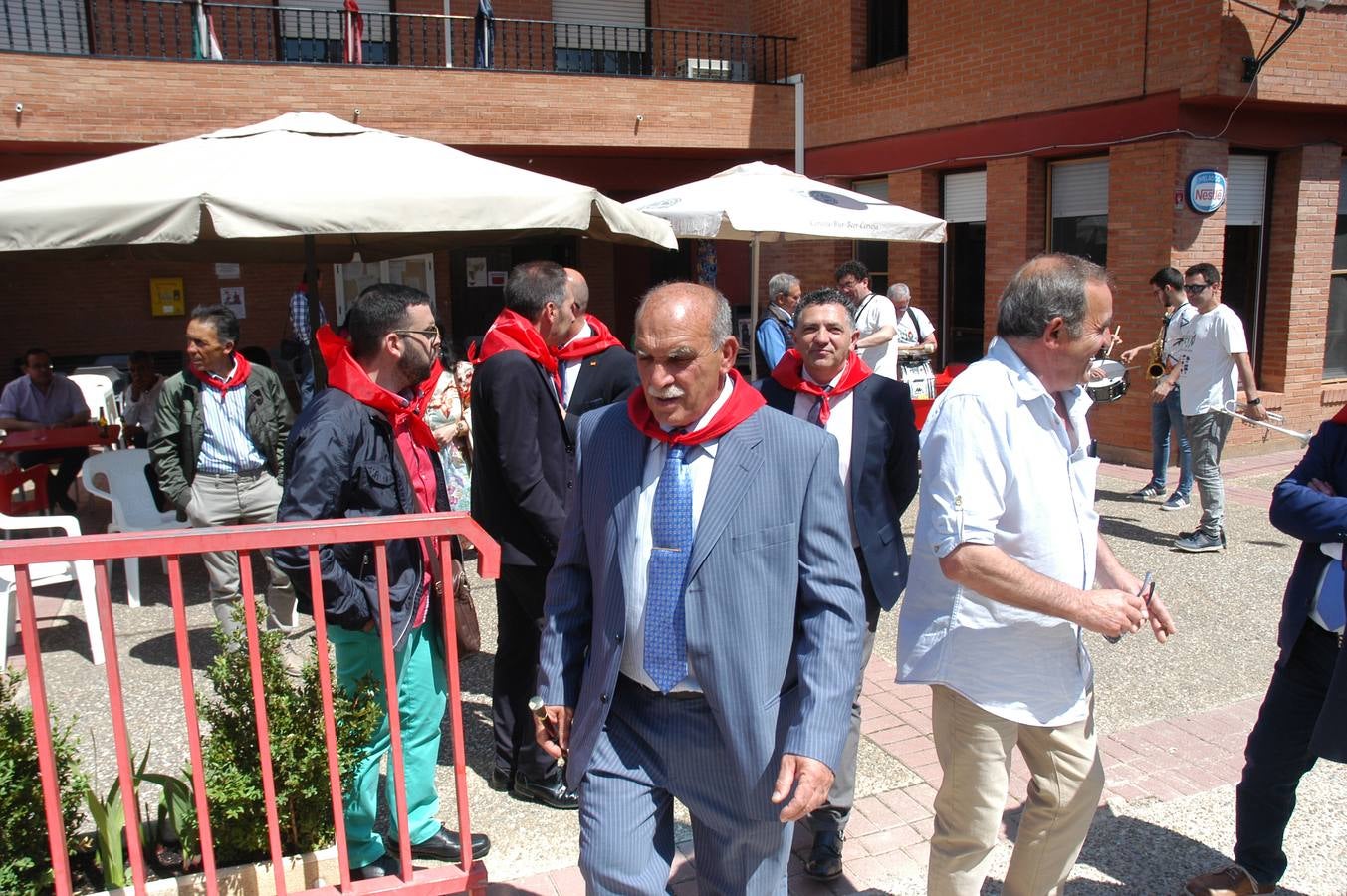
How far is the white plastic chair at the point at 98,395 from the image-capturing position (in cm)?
1107

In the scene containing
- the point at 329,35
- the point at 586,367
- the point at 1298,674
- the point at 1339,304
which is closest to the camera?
the point at 1298,674

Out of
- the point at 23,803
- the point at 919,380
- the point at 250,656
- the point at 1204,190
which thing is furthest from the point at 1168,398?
the point at 23,803

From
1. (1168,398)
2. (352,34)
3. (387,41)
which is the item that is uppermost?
(387,41)

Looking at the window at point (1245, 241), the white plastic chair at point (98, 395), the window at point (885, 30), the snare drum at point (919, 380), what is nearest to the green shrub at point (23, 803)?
the snare drum at point (919, 380)

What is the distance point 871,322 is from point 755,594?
269 inches

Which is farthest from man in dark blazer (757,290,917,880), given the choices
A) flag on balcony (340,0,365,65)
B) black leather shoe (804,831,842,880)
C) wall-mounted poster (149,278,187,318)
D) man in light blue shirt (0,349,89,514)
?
wall-mounted poster (149,278,187,318)

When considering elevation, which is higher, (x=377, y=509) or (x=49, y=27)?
(x=49, y=27)

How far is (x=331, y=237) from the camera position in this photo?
6941 mm

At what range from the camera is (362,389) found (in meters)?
3.15

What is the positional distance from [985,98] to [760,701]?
11.2 metres

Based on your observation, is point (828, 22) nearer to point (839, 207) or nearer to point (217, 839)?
point (839, 207)

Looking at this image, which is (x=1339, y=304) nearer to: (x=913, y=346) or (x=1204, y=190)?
(x=1204, y=190)

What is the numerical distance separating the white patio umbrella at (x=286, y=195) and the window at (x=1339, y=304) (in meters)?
9.12

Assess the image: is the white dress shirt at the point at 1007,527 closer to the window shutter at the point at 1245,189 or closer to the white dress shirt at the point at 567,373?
the white dress shirt at the point at 567,373
